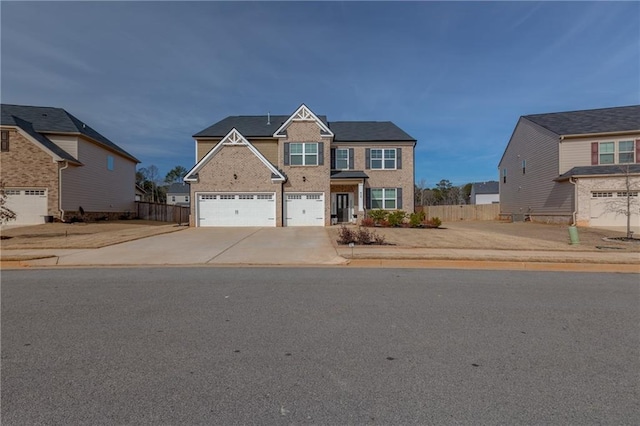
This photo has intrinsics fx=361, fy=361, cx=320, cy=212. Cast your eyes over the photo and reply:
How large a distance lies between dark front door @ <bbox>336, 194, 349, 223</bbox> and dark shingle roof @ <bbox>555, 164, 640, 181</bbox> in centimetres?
1482

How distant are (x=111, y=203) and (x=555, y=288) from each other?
106 ft

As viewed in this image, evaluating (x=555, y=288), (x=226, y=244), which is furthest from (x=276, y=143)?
(x=555, y=288)

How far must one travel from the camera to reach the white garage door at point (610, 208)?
2312 cm

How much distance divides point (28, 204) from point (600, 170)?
37.6m

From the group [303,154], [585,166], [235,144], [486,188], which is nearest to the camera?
[235,144]

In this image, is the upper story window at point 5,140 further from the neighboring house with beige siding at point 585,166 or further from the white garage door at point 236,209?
the neighboring house with beige siding at point 585,166

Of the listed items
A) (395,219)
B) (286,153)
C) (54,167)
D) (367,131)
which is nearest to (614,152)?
(395,219)

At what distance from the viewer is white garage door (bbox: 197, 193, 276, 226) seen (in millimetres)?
23188

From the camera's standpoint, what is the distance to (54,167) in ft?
78.0

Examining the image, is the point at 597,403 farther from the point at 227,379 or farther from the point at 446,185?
the point at 446,185

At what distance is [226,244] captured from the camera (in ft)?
45.4

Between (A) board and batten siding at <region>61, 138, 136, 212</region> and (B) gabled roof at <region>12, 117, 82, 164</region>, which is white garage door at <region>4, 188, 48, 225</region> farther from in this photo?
(B) gabled roof at <region>12, 117, 82, 164</region>

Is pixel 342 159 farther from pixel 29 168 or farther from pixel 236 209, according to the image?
pixel 29 168

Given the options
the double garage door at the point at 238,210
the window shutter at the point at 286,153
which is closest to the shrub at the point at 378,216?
the double garage door at the point at 238,210
